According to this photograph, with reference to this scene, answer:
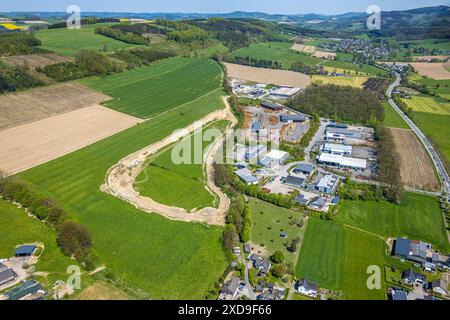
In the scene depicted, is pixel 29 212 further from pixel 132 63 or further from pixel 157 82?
pixel 132 63

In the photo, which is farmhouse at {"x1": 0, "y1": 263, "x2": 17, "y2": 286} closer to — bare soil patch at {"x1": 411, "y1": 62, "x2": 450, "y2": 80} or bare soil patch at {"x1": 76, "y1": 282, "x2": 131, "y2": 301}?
bare soil patch at {"x1": 76, "y1": 282, "x2": 131, "y2": 301}

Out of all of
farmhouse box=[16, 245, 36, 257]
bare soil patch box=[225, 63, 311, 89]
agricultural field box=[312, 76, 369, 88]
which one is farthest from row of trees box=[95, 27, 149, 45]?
farmhouse box=[16, 245, 36, 257]

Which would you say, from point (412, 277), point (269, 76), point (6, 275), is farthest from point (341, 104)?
point (6, 275)

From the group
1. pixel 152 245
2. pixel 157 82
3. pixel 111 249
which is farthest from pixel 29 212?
pixel 157 82

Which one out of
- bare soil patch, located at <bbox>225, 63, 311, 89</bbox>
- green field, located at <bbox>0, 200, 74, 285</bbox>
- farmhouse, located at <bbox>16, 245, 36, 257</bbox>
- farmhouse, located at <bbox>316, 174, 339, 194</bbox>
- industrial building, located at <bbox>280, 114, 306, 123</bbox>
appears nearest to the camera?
green field, located at <bbox>0, 200, 74, 285</bbox>

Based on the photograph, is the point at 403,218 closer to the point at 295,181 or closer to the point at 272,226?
the point at 295,181

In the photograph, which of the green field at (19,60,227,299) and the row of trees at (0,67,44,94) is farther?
the row of trees at (0,67,44,94)
